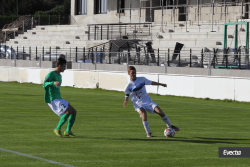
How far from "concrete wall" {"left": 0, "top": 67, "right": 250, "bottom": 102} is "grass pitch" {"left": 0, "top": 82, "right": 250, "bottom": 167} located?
202 cm

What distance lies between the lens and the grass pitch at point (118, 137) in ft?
28.0

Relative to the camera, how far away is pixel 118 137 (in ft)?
36.4

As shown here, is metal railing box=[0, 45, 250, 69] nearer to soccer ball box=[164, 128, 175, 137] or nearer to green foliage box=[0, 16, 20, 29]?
soccer ball box=[164, 128, 175, 137]

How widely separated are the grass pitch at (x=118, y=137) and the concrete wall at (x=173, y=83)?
2.02 m

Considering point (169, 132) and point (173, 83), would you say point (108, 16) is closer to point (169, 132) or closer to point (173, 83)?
point (173, 83)

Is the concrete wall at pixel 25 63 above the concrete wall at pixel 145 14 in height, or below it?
below

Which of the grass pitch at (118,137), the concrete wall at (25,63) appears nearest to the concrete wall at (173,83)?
the grass pitch at (118,137)

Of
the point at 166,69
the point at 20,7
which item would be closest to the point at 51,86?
the point at 166,69

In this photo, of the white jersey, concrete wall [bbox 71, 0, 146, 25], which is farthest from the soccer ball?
concrete wall [bbox 71, 0, 146, 25]

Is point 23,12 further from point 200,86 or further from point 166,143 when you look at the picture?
point 166,143

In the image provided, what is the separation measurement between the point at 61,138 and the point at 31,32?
46.4 meters

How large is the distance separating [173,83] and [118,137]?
42.8 feet

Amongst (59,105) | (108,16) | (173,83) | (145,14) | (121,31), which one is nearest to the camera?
(59,105)

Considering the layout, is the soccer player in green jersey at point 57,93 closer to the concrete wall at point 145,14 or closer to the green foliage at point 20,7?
the concrete wall at point 145,14
